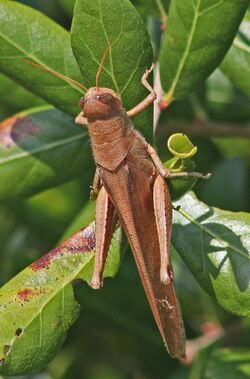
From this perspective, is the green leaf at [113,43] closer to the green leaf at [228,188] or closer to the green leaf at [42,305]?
the green leaf at [42,305]

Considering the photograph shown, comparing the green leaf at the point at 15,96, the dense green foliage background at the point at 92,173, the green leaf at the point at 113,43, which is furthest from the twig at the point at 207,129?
the green leaf at the point at 113,43

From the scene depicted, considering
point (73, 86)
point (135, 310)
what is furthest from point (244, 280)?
point (135, 310)

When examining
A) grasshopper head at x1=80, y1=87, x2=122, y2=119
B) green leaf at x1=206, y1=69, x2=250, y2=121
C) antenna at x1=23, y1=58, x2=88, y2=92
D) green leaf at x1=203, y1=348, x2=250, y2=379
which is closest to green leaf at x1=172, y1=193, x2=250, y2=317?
grasshopper head at x1=80, y1=87, x2=122, y2=119

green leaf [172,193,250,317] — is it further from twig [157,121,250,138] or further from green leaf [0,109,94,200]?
twig [157,121,250,138]

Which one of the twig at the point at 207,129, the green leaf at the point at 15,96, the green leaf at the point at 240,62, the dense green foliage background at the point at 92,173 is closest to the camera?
the dense green foliage background at the point at 92,173

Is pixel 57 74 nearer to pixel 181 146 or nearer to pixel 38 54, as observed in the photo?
pixel 38 54

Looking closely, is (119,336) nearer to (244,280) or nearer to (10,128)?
(10,128)
